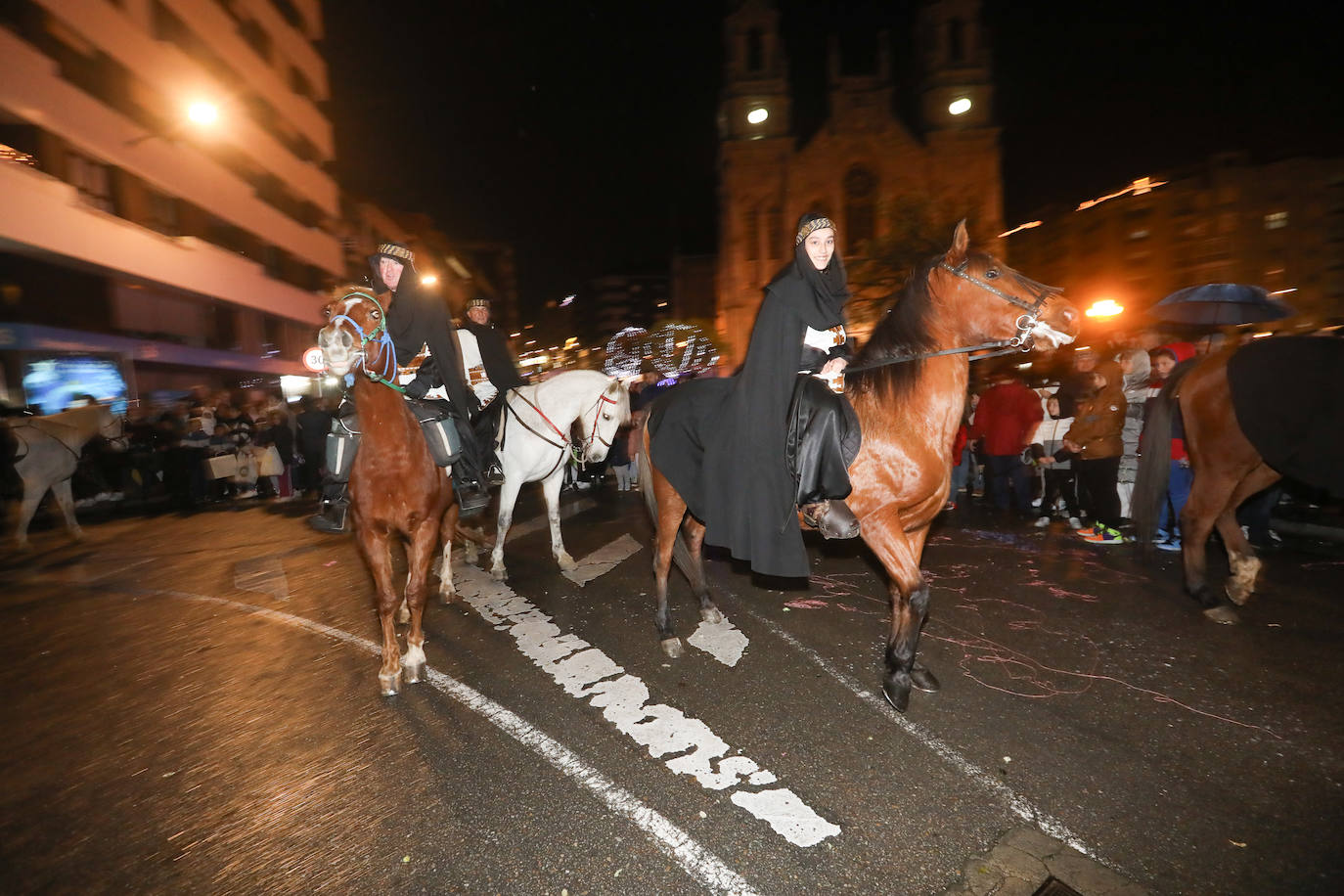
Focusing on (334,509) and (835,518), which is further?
(334,509)

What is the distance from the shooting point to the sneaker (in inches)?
291

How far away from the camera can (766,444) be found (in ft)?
12.8

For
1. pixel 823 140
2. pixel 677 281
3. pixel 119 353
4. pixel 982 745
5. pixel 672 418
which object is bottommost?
pixel 982 745

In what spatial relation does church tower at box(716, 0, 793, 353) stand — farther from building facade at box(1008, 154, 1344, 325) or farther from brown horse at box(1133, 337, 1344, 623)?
brown horse at box(1133, 337, 1344, 623)

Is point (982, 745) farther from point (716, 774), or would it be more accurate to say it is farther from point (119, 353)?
point (119, 353)

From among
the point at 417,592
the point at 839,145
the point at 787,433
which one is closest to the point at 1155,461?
the point at 787,433

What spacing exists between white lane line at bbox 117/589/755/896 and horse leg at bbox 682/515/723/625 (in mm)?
1986

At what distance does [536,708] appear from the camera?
156 inches

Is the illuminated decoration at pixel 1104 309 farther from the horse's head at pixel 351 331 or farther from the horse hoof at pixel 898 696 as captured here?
the horse's head at pixel 351 331

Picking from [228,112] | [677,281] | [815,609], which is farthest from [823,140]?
[815,609]

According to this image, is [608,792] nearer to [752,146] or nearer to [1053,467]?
[1053,467]

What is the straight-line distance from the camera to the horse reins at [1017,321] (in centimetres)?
360

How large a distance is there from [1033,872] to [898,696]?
4.24ft

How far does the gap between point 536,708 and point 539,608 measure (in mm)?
1953
